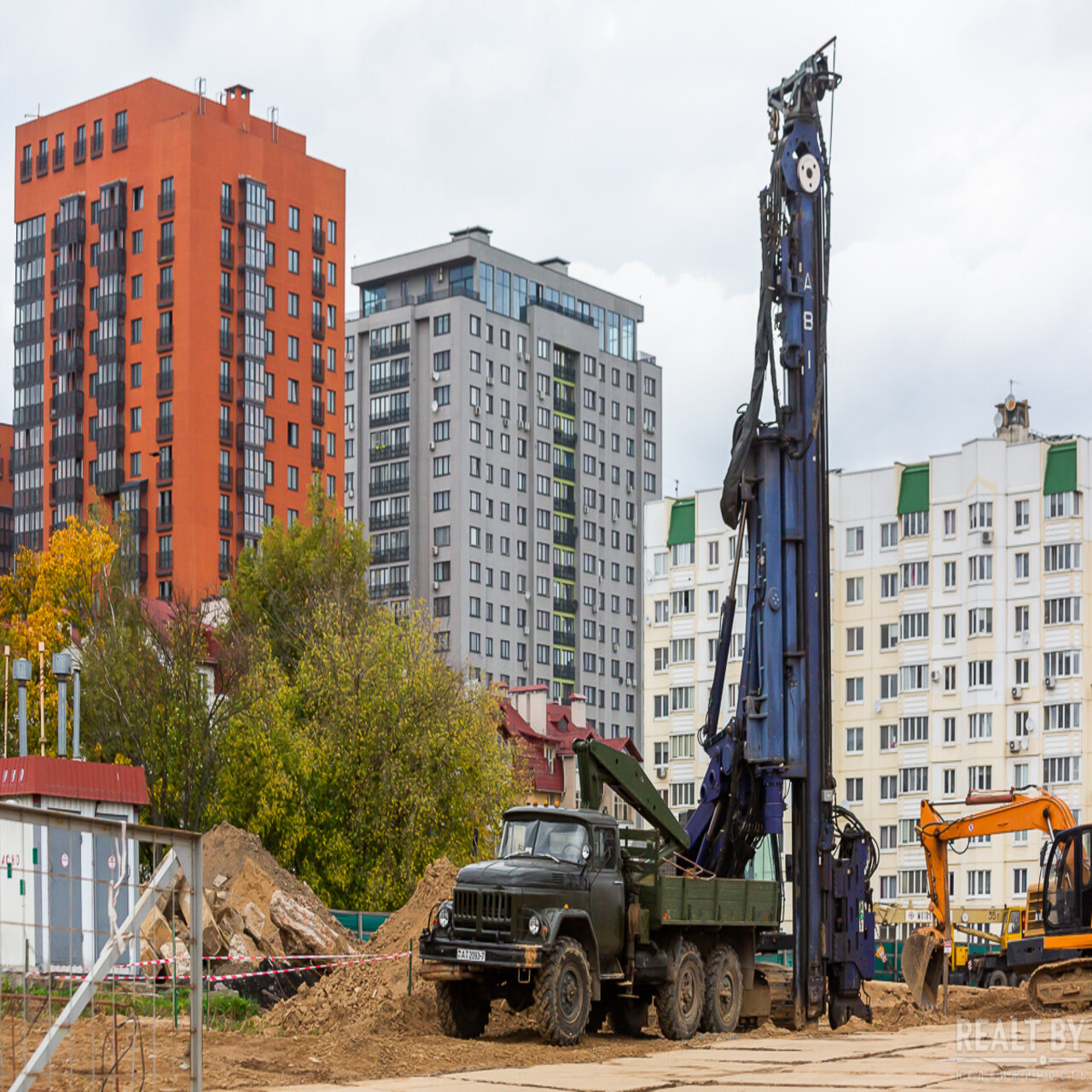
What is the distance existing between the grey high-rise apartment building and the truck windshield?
98.7 metres

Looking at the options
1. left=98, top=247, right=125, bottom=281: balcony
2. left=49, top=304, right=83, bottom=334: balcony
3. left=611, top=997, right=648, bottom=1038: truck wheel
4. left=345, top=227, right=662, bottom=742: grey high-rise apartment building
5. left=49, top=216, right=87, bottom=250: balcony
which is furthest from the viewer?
left=345, top=227, right=662, bottom=742: grey high-rise apartment building

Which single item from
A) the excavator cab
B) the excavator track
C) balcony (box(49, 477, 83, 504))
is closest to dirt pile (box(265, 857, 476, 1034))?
the excavator track

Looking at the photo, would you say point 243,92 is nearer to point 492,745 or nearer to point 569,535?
point 569,535

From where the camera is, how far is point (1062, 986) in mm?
30062

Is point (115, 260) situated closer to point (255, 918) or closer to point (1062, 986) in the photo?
point (255, 918)

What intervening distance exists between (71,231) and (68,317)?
4.93 meters

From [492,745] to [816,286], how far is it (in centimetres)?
2366

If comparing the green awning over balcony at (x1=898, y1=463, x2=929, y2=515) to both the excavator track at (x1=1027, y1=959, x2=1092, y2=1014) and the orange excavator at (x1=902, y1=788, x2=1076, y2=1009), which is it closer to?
the orange excavator at (x1=902, y1=788, x2=1076, y2=1009)

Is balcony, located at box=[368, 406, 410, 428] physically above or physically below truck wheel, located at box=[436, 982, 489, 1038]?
above

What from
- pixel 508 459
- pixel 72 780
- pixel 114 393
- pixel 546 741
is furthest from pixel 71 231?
pixel 72 780

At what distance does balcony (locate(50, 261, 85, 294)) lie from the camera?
103 metres

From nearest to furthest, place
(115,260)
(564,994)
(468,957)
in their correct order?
1. (468,957)
2. (564,994)
3. (115,260)

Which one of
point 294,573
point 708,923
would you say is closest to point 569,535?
point 294,573

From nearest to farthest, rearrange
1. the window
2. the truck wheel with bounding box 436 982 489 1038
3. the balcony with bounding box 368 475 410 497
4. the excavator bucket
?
the truck wheel with bounding box 436 982 489 1038, the excavator bucket, the window, the balcony with bounding box 368 475 410 497
